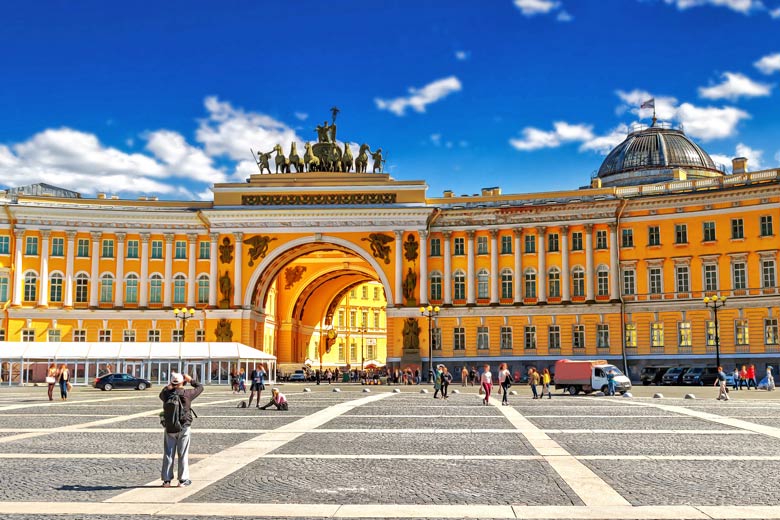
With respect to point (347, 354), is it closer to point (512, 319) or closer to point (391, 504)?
point (512, 319)

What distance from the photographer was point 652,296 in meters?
66.5

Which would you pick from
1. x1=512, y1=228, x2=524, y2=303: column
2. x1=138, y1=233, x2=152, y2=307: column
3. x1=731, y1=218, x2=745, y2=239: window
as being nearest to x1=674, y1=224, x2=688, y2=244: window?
x1=731, y1=218, x2=745, y2=239: window

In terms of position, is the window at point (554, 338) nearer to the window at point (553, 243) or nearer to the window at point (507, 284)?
the window at point (507, 284)

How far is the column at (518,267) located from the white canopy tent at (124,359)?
20.8 m

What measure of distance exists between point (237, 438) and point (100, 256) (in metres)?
53.9

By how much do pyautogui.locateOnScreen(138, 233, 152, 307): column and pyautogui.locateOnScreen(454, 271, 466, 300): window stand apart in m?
24.8

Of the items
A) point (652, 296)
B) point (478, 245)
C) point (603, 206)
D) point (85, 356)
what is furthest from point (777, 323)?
point (85, 356)

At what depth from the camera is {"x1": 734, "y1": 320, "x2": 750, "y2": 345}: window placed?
62.1m

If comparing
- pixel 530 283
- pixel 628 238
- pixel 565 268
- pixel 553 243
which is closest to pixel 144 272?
pixel 530 283

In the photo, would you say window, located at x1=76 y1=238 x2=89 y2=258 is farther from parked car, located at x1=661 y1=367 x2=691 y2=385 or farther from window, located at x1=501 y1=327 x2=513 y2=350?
parked car, located at x1=661 y1=367 x2=691 y2=385

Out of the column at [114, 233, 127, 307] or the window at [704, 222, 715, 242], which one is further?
the column at [114, 233, 127, 307]

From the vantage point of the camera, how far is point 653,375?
2499 inches

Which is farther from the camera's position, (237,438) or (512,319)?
(512,319)

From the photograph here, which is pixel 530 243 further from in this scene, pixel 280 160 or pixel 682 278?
pixel 280 160
